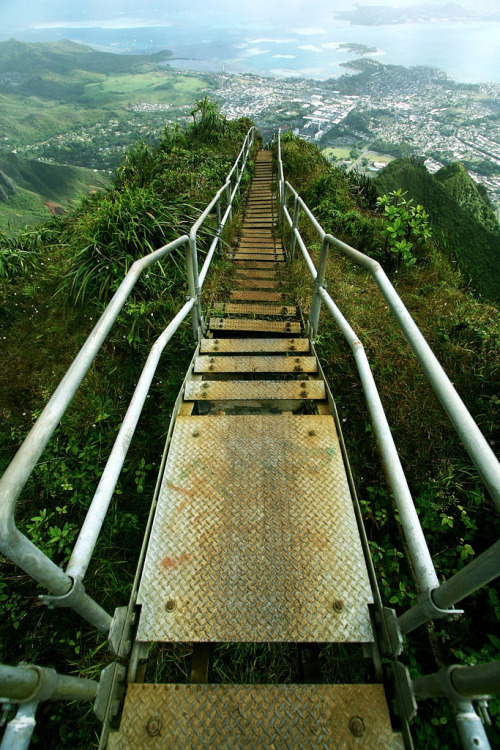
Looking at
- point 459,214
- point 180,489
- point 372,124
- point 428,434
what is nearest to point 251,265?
point 428,434

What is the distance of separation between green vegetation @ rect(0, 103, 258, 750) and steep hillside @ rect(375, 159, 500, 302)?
11.5 ft

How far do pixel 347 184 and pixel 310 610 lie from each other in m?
8.07

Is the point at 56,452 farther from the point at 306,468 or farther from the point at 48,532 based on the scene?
the point at 306,468

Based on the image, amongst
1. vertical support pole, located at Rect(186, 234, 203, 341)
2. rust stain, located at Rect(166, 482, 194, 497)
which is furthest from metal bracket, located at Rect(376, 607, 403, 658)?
vertical support pole, located at Rect(186, 234, 203, 341)

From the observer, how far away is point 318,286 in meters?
2.60

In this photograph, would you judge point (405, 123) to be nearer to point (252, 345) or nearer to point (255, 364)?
point (252, 345)

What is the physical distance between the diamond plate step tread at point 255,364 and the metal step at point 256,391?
0.75ft

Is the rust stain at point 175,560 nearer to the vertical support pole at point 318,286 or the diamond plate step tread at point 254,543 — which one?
the diamond plate step tread at point 254,543

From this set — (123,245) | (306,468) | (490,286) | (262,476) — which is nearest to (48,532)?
(262,476)

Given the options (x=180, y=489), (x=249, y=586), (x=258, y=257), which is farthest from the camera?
(x=258, y=257)

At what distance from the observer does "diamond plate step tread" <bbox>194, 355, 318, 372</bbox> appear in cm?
255

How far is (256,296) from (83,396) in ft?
6.95

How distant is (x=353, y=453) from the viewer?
231 cm

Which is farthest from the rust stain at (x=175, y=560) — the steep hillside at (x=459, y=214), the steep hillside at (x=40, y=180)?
the steep hillside at (x=40, y=180)
